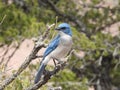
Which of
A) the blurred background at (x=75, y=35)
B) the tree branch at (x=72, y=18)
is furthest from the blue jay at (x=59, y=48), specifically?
the tree branch at (x=72, y=18)

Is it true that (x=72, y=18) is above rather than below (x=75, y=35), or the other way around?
below

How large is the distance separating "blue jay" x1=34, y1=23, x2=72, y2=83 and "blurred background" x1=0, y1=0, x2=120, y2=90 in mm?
2405

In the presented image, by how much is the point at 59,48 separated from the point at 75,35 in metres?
3.47

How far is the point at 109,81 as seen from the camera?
29.2 feet

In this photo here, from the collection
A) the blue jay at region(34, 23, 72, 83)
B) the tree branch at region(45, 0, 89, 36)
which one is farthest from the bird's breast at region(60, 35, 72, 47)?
the tree branch at region(45, 0, 89, 36)

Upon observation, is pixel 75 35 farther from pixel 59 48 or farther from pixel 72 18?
pixel 59 48

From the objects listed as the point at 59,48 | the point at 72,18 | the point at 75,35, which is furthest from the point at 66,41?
the point at 72,18

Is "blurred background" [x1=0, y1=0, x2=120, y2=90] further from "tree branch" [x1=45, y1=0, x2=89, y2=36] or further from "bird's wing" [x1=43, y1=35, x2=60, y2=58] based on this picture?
"bird's wing" [x1=43, y1=35, x2=60, y2=58]

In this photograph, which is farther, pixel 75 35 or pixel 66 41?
pixel 75 35

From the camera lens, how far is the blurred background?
6.95 metres

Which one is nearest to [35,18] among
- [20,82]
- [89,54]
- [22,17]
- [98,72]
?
[22,17]

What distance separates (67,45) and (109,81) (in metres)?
5.32

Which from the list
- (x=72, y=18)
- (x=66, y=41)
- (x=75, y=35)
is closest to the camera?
(x=66, y=41)

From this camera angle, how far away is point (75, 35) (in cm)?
719
